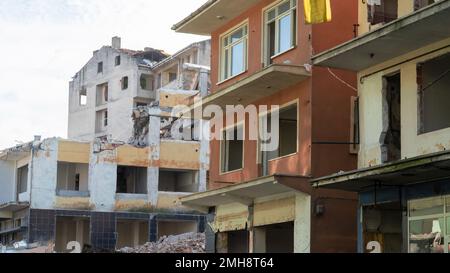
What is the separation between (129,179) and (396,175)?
35.8 m

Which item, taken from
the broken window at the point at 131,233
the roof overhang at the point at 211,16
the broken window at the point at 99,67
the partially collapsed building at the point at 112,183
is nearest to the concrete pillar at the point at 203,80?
the partially collapsed building at the point at 112,183

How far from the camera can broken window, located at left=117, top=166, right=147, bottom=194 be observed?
2076 inches

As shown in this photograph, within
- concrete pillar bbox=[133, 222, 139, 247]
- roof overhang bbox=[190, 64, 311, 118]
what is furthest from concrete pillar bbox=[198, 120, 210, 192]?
roof overhang bbox=[190, 64, 311, 118]

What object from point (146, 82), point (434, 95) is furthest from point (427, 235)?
Answer: point (146, 82)

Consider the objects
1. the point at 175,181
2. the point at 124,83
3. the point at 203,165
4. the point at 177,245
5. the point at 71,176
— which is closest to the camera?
the point at 177,245

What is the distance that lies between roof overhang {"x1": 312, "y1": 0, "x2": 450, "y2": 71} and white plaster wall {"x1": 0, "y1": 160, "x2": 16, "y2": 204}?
35887mm

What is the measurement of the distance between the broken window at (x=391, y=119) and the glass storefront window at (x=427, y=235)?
2027 mm

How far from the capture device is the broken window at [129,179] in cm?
5272

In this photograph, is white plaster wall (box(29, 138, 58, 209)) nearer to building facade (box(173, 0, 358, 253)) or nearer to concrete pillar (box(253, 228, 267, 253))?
building facade (box(173, 0, 358, 253))

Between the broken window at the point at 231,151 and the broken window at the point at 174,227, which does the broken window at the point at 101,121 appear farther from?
the broken window at the point at 231,151

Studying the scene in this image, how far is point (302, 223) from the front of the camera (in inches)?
947

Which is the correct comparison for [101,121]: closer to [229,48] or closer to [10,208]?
[10,208]
